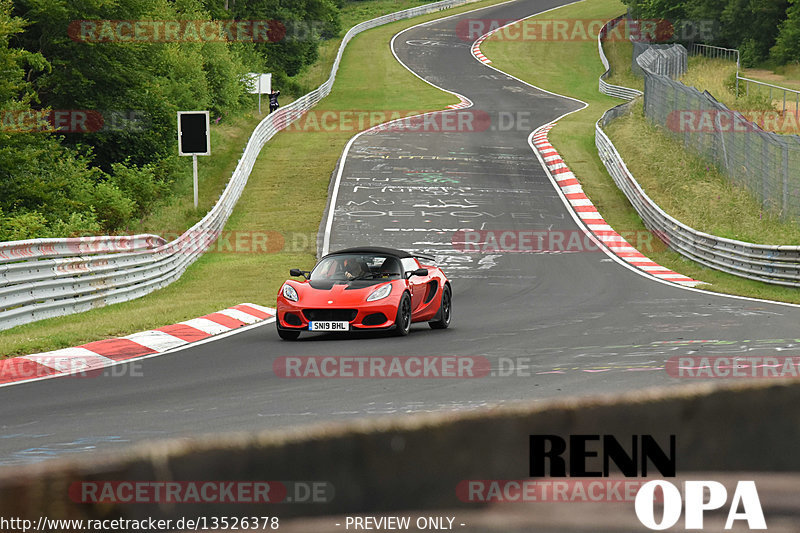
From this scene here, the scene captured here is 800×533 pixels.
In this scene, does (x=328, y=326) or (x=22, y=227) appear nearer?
(x=328, y=326)

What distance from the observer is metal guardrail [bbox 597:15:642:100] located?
60513mm

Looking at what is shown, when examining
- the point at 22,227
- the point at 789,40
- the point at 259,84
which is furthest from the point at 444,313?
the point at 789,40

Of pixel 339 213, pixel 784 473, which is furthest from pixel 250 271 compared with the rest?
pixel 784 473

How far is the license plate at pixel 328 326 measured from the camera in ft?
42.2

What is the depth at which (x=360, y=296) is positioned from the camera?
42.6 ft

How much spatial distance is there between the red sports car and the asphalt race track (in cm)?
30

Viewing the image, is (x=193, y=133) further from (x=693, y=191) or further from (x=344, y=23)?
(x=344, y=23)

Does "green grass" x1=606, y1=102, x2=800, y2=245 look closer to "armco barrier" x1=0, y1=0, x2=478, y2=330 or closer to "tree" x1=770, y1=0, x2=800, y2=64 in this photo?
"armco barrier" x1=0, y1=0, x2=478, y2=330

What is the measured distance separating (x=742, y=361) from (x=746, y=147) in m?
19.4

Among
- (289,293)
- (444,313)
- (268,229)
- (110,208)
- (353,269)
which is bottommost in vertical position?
(268,229)

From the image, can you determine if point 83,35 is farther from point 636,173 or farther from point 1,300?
point 1,300

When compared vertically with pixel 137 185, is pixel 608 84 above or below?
above

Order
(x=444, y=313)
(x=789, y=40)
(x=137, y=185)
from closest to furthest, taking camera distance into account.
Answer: (x=444, y=313), (x=137, y=185), (x=789, y=40)

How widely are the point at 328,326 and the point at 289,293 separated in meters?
0.72
